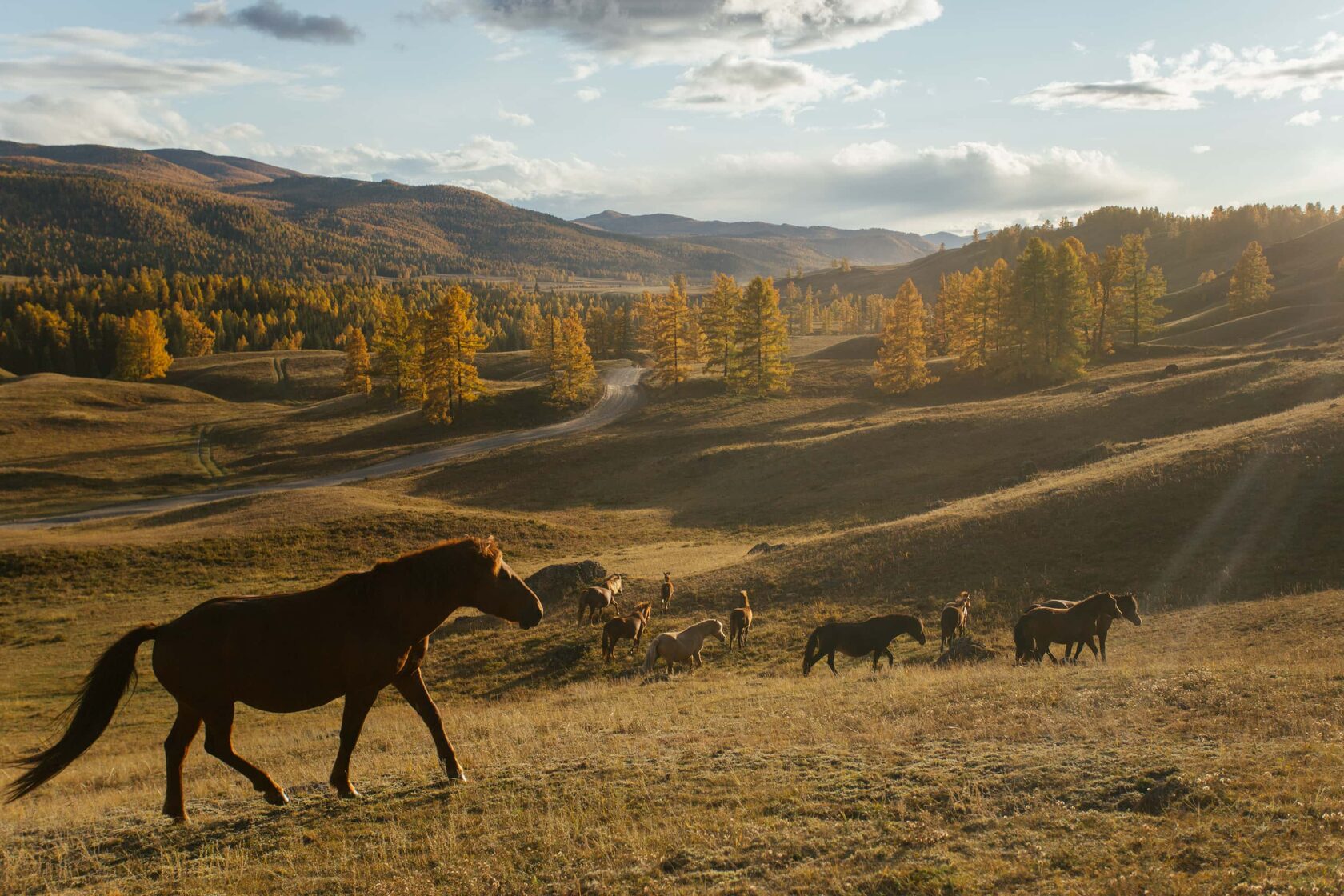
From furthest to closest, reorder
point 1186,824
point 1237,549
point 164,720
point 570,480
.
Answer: point 570,480, point 1237,549, point 164,720, point 1186,824

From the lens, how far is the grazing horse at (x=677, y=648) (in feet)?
63.5

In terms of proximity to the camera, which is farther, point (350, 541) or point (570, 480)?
point (570, 480)

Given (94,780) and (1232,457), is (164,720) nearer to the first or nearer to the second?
(94,780)

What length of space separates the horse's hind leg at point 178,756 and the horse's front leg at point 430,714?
215cm

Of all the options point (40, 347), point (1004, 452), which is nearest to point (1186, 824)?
point (1004, 452)

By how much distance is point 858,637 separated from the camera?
57.9 ft

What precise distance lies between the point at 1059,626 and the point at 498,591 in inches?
508

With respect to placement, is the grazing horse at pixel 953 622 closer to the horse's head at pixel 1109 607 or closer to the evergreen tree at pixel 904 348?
the horse's head at pixel 1109 607

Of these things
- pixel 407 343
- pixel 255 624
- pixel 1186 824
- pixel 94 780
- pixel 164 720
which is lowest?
pixel 164 720

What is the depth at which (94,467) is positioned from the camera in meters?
58.5

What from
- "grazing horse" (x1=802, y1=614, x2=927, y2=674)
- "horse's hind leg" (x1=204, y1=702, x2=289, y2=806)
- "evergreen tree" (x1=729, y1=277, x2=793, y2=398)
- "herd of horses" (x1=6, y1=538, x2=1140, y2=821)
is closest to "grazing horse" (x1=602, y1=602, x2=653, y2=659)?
"grazing horse" (x1=802, y1=614, x2=927, y2=674)

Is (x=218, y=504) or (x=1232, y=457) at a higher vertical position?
(x=1232, y=457)

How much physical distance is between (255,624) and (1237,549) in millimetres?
25878

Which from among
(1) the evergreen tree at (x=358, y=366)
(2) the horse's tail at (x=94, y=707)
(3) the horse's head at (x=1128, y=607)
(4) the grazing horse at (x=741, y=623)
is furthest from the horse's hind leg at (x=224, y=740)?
(1) the evergreen tree at (x=358, y=366)
